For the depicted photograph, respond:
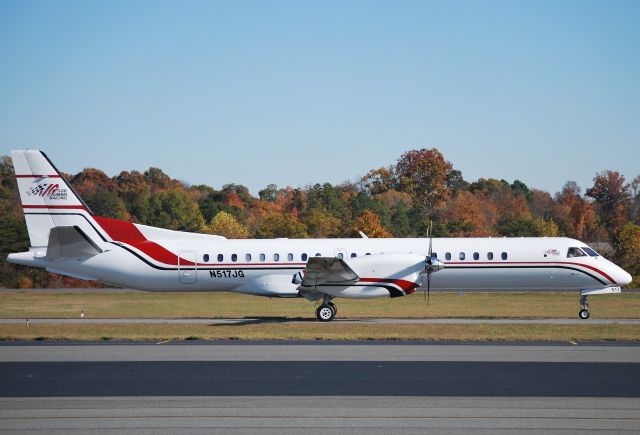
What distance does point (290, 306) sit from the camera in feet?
137

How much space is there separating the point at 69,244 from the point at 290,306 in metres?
13.5

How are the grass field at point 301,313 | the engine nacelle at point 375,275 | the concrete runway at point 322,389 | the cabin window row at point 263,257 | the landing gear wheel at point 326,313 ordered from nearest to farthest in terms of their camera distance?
the concrete runway at point 322,389 → the grass field at point 301,313 → the engine nacelle at point 375,275 → the landing gear wheel at point 326,313 → the cabin window row at point 263,257

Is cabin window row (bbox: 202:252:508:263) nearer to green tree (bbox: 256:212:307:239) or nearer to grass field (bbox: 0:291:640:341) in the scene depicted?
grass field (bbox: 0:291:640:341)

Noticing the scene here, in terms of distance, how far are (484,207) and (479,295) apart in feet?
212

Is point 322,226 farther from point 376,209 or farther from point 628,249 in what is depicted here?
point 628,249

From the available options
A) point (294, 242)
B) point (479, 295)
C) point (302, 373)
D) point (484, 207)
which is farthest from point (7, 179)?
point (302, 373)

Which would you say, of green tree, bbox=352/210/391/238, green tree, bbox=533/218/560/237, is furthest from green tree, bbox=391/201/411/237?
green tree, bbox=533/218/560/237

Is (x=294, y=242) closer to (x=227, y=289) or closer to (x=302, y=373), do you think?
(x=227, y=289)

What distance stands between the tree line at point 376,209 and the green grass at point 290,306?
53.5ft

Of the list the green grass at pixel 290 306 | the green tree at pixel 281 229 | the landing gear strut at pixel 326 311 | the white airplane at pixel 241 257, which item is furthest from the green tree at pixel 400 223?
the landing gear strut at pixel 326 311

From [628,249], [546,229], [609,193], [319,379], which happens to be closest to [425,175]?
[609,193]

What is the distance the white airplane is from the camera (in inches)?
1241

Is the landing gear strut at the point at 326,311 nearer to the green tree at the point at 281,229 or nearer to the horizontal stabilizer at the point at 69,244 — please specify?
the horizontal stabilizer at the point at 69,244

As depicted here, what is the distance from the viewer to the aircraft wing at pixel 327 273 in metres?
29.4
